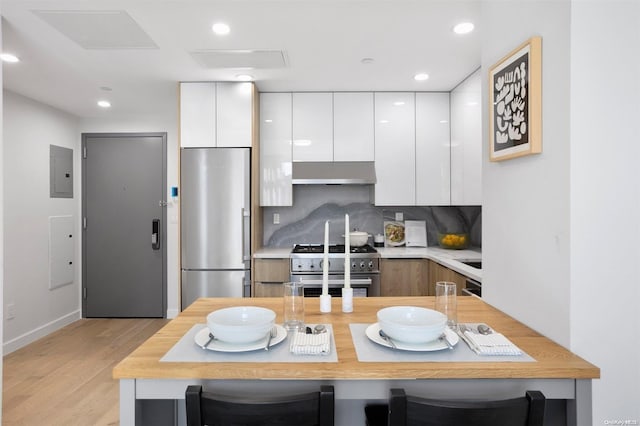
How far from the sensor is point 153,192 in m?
4.64

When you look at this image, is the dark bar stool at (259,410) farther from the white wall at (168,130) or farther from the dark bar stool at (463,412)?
the white wall at (168,130)

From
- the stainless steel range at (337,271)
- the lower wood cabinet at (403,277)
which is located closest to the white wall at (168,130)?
the stainless steel range at (337,271)

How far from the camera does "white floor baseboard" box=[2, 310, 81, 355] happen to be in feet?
11.7

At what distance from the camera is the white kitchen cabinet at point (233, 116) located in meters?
3.47

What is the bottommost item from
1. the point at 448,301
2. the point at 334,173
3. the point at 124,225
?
the point at 448,301

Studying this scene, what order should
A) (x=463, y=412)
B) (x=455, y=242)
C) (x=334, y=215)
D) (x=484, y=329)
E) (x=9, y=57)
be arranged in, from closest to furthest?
1. (x=463, y=412)
2. (x=484, y=329)
3. (x=9, y=57)
4. (x=455, y=242)
5. (x=334, y=215)

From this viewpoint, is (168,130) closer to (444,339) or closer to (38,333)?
(38,333)

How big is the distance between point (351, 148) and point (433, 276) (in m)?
1.39

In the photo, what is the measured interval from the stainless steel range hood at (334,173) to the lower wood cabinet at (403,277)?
0.80 metres

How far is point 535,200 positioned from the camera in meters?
1.39

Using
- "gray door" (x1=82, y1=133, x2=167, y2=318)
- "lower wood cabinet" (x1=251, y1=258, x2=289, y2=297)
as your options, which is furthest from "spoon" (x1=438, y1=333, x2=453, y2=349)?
"gray door" (x1=82, y1=133, x2=167, y2=318)

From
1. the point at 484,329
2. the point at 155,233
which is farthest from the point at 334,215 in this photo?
the point at 484,329

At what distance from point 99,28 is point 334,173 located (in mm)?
2111

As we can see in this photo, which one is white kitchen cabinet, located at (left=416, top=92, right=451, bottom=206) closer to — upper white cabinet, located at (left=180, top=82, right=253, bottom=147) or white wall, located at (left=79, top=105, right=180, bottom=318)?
upper white cabinet, located at (left=180, top=82, right=253, bottom=147)
